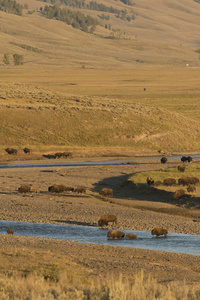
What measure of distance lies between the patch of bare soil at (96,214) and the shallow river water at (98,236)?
3.28 ft

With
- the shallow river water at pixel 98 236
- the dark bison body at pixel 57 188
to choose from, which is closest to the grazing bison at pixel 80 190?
the dark bison body at pixel 57 188

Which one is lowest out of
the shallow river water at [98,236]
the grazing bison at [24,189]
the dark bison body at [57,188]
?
the grazing bison at [24,189]

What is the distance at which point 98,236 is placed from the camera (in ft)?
82.0

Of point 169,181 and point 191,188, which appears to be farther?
point 169,181

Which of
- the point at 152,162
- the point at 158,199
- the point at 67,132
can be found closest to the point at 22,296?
the point at 158,199

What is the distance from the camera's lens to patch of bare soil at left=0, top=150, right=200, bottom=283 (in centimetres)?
1903

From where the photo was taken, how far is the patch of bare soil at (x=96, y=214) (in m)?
19.0

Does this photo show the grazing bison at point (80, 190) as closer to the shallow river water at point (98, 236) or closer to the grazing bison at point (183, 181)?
the grazing bison at point (183, 181)

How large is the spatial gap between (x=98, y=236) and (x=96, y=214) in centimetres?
537

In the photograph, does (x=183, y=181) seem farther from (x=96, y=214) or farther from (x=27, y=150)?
(x=27, y=150)

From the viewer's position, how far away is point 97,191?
126 ft

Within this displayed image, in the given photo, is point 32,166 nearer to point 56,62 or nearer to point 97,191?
point 97,191

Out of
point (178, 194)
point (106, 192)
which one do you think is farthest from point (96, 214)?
point (178, 194)

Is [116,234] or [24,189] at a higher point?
[116,234]
